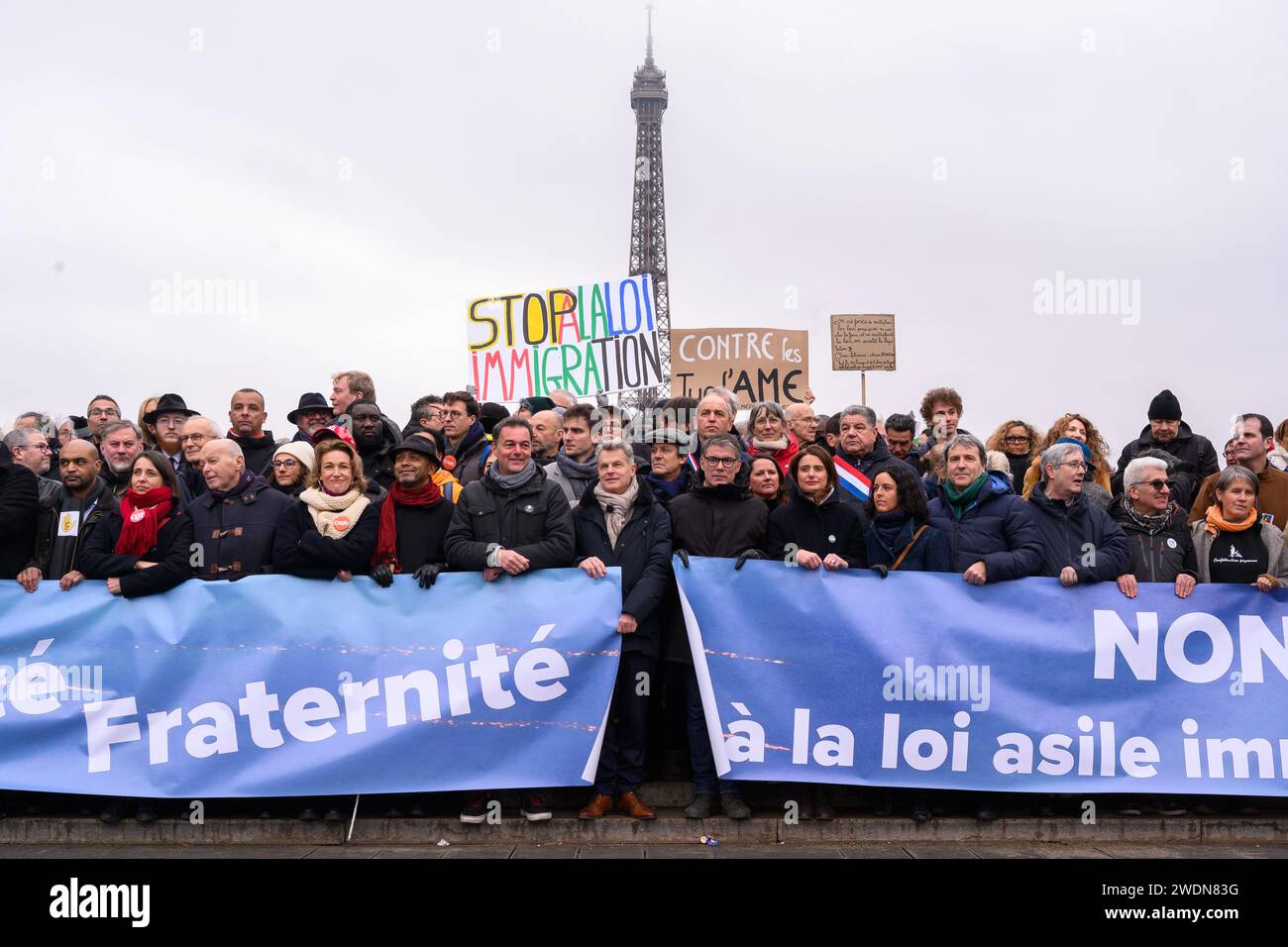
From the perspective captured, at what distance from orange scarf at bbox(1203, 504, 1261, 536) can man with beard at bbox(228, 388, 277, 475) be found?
21.5 ft

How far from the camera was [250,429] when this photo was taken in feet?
30.8

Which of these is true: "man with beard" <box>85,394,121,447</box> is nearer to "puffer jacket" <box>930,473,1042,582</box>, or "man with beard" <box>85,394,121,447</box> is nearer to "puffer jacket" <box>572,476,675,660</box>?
"puffer jacket" <box>572,476,675,660</box>

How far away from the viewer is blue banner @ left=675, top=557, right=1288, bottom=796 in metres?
7.21

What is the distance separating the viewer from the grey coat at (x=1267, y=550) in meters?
7.53

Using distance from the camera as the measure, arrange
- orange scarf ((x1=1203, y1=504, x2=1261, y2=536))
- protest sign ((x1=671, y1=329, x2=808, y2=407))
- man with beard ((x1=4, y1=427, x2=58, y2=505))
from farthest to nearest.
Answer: protest sign ((x1=671, y1=329, x2=808, y2=407)), man with beard ((x1=4, y1=427, x2=58, y2=505)), orange scarf ((x1=1203, y1=504, x2=1261, y2=536))

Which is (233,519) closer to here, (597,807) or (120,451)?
(120,451)

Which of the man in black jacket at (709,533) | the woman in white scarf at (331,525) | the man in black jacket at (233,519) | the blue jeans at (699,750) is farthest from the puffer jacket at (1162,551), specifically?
the man in black jacket at (233,519)

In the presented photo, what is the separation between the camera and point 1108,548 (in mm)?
7453

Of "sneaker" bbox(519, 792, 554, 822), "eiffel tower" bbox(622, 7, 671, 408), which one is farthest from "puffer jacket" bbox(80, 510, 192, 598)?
"eiffel tower" bbox(622, 7, 671, 408)

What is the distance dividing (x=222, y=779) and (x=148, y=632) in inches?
38.9

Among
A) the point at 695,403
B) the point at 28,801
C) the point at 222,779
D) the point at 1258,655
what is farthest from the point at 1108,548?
the point at 28,801

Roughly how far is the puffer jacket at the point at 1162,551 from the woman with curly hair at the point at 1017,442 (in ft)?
5.87
